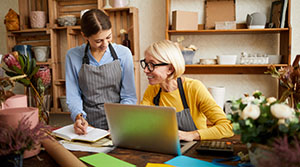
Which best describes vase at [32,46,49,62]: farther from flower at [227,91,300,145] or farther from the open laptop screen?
flower at [227,91,300,145]

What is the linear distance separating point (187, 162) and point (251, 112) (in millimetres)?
346

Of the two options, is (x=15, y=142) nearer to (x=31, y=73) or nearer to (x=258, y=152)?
(x=31, y=73)

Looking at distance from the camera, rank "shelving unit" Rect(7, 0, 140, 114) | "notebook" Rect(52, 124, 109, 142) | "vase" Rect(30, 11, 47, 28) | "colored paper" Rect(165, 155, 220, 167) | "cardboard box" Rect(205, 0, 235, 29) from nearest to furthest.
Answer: "colored paper" Rect(165, 155, 220, 167), "notebook" Rect(52, 124, 109, 142), "cardboard box" Rect(205, 0, 235, 29), "shelving unit" Rect(7, 0, 140, 114), "vase" Rect(30, 11, 47, 28)

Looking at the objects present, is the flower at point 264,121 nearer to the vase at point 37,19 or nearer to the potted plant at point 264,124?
the potted plant at point 264,124

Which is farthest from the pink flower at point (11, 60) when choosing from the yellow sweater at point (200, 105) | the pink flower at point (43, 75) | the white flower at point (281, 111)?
the white flower at point (281, 111)

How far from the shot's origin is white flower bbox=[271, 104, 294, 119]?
798mm

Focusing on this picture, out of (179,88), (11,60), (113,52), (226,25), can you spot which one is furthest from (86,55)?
(226,25)

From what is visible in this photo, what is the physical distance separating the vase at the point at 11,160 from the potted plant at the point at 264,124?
0.72m

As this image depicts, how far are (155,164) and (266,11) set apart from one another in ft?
9.20

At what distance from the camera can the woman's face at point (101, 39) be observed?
5.90ft

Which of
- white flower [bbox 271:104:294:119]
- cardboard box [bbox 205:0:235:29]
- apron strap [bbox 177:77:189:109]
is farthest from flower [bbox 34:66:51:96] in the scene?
cardboard box [bbox 205:0:235:29]

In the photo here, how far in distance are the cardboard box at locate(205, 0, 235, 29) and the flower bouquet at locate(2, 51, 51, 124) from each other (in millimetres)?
2307

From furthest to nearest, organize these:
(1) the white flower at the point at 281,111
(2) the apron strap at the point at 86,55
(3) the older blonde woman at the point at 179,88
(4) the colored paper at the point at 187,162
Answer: (2) the apron strap at the point at 86,55, (3) the older blonde woman at the point at 179,88, (4) the colored paper at the point at 187,162, (1) the white flower at the point at 281,111

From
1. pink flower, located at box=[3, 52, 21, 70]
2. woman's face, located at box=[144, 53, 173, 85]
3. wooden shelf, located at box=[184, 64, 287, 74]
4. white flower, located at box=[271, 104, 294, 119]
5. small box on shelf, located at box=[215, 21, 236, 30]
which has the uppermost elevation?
small box on shelf, located at box=[215, 21, 236, 30]
